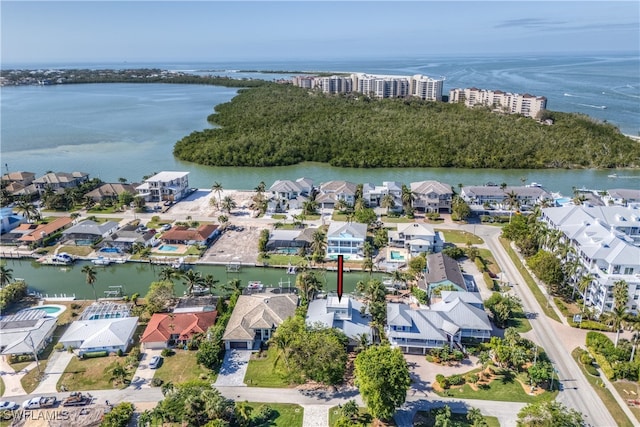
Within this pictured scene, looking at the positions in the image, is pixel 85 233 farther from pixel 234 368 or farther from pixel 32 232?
pixel 234 368

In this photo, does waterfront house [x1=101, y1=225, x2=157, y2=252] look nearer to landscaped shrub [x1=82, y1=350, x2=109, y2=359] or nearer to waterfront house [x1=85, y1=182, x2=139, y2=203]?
waterfront house [x1=85, y1=182, x2=139, y2=203]

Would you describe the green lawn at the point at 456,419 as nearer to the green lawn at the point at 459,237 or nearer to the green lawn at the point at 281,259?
the green lawn at the point at 281,259

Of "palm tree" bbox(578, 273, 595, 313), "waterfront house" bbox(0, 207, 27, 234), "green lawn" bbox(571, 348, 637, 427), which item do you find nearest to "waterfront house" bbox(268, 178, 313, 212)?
"waterfront house" bbox(0, 207, 27, 234)

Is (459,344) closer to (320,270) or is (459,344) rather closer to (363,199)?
(320,270)

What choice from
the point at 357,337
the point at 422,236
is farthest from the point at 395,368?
the point at 422,236

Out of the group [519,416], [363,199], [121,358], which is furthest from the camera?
[363,199]

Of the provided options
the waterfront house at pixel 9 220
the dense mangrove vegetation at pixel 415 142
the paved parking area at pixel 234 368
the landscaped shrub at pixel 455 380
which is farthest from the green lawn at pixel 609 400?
the waterfront house at pixel 9 220

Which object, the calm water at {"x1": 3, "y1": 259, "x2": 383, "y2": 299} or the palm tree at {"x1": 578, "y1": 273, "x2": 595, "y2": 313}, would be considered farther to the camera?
the calm water at {"x1": 3, "y1": 259, "x2": 383, "y2": 299}
